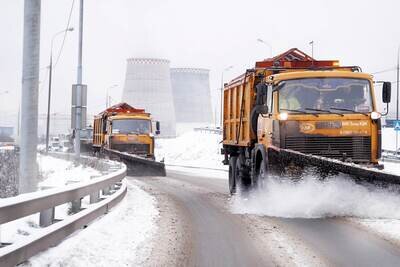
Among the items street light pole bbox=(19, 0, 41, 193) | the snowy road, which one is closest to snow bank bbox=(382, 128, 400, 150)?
the snowy road

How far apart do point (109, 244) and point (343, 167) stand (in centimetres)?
415

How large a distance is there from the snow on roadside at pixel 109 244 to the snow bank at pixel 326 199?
218cm

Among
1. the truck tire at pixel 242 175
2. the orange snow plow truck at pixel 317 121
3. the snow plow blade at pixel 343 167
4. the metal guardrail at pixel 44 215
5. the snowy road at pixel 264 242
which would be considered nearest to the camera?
the metal guardrail at pixel 44 215

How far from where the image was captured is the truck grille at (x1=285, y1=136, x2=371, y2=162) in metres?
10.7

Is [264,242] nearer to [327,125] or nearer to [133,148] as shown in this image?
[327,125]

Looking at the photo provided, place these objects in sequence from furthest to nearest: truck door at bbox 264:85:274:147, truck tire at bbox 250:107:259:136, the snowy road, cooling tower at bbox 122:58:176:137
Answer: cooling tower at bbox 122:58:176:137, truck tire at bbox 250:107:259:136, truck door at bbox 264:85:274:147, the snowy road

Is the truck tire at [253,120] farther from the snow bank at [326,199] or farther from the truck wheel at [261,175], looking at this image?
the snow bank at [326,199]

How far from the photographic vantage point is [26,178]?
26.3 ft

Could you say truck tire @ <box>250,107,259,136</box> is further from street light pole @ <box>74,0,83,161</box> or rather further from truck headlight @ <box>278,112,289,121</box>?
street light pole @ <box>74,0,83,161</box>

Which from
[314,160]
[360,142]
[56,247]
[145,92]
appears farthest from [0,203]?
[145,92]

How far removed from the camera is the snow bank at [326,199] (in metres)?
9.38

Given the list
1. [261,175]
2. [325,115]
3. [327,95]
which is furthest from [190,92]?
[325,115]

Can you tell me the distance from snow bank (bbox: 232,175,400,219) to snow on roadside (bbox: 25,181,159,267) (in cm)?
218

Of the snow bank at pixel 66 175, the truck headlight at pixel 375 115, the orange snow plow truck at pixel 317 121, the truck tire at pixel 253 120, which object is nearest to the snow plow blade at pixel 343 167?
the orange snow plow truck at pixel 317 121
